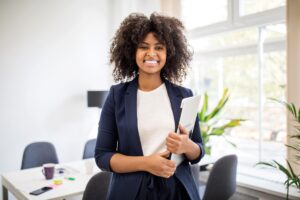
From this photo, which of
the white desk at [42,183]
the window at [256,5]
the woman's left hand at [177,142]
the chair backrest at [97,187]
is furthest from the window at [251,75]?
the woman's left hand at [177,142]

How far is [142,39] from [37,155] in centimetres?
223

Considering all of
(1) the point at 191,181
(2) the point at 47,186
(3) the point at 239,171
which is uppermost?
(1) the point at 191,181

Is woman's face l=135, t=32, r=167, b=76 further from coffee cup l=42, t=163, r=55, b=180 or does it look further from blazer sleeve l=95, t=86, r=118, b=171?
coffee cup l=42, t=163, r=55, b=180

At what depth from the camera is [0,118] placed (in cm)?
334

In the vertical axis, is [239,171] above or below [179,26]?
below

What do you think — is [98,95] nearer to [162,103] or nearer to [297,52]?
[297,52]

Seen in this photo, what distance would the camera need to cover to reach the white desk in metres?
1.92

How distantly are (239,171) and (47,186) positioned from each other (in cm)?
201

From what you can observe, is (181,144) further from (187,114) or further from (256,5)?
(256,5)

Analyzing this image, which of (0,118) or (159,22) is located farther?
(0,118)

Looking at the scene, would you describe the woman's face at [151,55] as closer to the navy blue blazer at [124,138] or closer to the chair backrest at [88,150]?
the navy blue blazer at [124,138]

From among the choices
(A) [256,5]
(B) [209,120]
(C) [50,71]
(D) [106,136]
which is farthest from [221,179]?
(C) [50,71]

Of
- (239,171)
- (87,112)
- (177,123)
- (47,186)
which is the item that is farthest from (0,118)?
(177,123)

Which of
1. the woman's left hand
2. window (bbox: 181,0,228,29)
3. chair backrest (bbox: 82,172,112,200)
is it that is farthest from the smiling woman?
window (bbox: 181,0,228,29)
